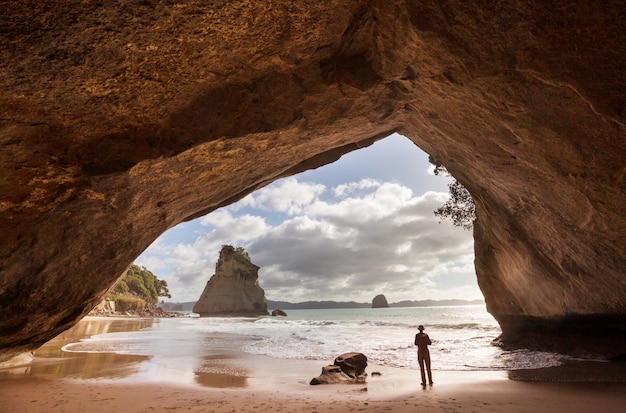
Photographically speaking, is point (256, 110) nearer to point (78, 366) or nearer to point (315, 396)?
point (315, 396)

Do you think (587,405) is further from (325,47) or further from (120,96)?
(120,96)

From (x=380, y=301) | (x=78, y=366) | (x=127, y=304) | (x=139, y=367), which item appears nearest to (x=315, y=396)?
(x=139, y=367)

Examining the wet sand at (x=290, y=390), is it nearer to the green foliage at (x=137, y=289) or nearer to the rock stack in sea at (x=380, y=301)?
the green foliage at (x=137, y=289)

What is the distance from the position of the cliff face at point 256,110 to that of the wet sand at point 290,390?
4.93ft

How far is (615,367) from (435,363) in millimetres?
4217

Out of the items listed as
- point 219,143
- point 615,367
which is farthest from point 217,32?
point 615,367

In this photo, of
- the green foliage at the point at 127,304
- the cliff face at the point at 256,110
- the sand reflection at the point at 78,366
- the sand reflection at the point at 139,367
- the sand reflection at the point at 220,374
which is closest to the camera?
the cliff face at the point at 256,110

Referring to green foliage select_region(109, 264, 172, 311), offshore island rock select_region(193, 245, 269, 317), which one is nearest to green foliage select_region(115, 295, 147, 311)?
green foliage select_region(109, 264, 172, 311)

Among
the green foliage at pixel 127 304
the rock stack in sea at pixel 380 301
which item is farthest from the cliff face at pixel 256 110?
the rock stack in sea at pixel 380 301

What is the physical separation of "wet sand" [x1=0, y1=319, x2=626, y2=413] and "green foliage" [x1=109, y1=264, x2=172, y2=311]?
2197 inches

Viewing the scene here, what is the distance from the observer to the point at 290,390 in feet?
23.8

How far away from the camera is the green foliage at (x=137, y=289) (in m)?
60.6

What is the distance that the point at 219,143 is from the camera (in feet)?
20.5

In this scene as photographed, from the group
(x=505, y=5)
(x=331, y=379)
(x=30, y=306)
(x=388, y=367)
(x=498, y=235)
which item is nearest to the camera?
(x=505, y=5)
